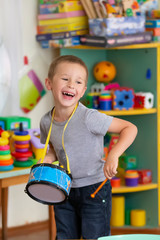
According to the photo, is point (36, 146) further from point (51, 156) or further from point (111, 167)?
point (111, 167)

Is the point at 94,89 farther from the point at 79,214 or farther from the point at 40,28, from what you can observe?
the point at 79,214

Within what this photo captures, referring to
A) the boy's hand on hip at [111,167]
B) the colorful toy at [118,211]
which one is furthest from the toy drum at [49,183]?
the colorful toy at [118,211]

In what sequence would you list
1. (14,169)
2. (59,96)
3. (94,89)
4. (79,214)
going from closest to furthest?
(59,96)
(79,214)
(14,169)
(94,89)

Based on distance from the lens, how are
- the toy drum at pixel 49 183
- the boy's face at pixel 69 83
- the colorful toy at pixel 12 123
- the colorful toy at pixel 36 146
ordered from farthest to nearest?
the colorful toy at pixel 12 123 < the colorful toy at pixel 36 146 < the boy's face at pixel 69 83 < the toy drum at pixel 49 183

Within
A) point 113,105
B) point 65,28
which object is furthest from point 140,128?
point 65,28

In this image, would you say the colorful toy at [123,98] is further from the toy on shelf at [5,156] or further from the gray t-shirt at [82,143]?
the gray t-shirt at [82,143]

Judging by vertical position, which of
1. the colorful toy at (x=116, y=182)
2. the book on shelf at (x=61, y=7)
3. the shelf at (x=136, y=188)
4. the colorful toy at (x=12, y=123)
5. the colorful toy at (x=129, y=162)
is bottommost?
the shelf at (x=136, y=188)

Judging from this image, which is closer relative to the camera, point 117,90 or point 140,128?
point 117,90

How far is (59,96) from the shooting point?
1526mm

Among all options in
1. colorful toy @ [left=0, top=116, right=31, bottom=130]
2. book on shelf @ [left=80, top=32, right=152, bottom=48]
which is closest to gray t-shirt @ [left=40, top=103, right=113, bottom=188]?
colorful toy @ [left=0, top=116, right=31, bottom=130]

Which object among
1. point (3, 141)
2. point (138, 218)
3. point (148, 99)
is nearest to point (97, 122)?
point (3, 141)

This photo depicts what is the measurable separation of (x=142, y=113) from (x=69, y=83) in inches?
46.0

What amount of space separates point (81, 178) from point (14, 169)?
527mm

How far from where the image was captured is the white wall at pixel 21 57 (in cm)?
261
